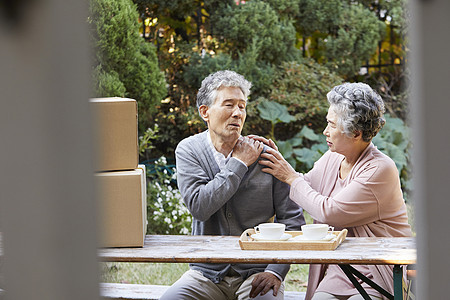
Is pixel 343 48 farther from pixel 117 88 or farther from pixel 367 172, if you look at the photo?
pixel 367 172

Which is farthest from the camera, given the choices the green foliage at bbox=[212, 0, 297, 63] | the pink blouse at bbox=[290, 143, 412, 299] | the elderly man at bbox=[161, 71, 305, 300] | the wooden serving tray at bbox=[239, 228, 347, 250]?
the green foliage at bbox=[212, 0, 297, 63]

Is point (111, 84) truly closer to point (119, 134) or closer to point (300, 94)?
point (300, 94)

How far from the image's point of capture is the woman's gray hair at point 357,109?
2.68 meters

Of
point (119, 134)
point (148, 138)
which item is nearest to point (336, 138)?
point (119, 134)

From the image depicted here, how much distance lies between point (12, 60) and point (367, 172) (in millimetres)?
2480

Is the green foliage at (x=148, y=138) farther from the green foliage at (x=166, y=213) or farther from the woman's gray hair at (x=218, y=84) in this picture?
the woman's gray hair at (x=218, y=84)

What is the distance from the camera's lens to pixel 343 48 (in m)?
7.70

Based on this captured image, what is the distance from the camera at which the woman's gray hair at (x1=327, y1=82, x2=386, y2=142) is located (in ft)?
8.80

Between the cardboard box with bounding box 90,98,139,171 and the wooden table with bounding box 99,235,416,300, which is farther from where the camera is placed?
the cardboard box with bounding box 90,98,139,171

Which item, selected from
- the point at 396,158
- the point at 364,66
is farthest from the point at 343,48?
the point at 396,158

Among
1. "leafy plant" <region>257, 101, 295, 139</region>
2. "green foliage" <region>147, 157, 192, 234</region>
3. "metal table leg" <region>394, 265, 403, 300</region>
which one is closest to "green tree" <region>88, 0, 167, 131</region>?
"green foliage" <region>147, 157, 192, 234</region>

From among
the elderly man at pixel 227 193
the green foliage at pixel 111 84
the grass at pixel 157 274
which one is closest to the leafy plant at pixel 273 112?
the green foliage at pixel 111 84

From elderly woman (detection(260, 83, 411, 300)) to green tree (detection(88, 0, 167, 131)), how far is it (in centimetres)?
283

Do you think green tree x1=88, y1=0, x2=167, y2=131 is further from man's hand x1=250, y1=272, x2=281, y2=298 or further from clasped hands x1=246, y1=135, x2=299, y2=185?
man's hand x1=250, y1=272, x2=281, y2=298
